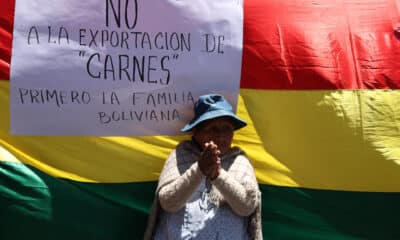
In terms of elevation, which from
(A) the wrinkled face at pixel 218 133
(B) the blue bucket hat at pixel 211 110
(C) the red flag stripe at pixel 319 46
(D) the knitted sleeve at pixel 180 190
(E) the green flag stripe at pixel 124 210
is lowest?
(E) the green flag stripe at pixel 124 210

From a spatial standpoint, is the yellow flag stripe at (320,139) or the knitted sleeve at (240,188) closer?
the knitted sleeve at (240,188)

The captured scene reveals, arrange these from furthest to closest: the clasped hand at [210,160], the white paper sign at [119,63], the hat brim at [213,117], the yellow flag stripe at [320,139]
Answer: the yellow flag stripe at [320,139] → the white paper sign at [119,63] → the hat brim at [213,117] → the clasped hand at [210,160]

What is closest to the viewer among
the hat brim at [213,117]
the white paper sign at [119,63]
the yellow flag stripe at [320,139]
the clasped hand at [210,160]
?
the clasped hand at [210,160]

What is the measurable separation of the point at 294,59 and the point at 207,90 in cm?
42

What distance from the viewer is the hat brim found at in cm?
235

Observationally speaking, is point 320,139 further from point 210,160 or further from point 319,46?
point 210,160

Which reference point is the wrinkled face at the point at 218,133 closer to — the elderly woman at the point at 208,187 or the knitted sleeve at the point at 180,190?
the elderly woman at the point at 208,187

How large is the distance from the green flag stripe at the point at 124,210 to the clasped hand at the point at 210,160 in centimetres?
53

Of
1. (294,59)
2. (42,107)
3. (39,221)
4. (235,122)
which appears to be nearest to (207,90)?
(235,122)

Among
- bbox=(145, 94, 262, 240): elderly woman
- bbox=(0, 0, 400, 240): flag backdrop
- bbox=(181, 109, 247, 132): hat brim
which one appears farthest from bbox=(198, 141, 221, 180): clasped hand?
bbox=(0, 0, 400, 240): flag backdrop

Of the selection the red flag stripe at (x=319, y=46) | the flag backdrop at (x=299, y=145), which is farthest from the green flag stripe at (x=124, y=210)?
the red flag stripe at (x=319, y=46)

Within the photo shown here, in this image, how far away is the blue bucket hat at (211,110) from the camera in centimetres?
236

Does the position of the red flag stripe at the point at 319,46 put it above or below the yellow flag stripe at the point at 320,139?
above

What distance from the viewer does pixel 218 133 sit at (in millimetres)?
2377
